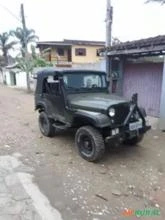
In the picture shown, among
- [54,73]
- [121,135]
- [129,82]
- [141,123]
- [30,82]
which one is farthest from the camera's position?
[30,82]

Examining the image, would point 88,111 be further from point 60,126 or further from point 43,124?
point 43,124

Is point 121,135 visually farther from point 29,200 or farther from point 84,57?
point 84,57

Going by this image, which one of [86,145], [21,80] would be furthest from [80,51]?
[86,145]

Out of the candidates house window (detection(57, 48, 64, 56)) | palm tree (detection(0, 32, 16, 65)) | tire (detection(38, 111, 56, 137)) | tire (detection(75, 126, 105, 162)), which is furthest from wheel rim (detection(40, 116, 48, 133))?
palm tree (detection(0, 32, 16, 65))

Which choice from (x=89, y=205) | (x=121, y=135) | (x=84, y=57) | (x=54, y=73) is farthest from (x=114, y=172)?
(x=84, y=57)

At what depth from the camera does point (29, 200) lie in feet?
12.8

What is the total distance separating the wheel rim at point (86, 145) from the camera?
18.1 ft

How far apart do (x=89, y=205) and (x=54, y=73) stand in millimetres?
3712

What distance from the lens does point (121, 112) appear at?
5.48m

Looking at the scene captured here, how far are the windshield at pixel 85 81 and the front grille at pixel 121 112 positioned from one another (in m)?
1.39

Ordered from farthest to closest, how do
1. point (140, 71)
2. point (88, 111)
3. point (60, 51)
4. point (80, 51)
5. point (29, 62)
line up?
point (60, 51) → point (80, 51) → point (29, 62) → point (140, 71) → point (88, 111)

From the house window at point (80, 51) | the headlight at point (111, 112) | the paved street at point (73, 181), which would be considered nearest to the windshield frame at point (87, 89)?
the headlight at point (111, 112)

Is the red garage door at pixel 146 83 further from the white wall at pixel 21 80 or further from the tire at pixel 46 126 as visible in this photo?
the white wall at pixel 21 80

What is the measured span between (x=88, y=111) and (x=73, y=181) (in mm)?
1635
